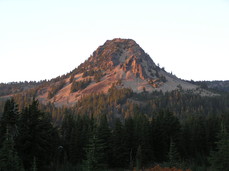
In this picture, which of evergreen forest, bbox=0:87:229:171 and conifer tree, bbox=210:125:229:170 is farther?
evergreen forest, bbox=0:87:229:171

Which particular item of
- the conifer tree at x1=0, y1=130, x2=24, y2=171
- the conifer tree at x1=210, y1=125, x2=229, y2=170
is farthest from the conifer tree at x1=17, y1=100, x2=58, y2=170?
the conifer tree at x1=210, y1=125, x2=229, y2=170

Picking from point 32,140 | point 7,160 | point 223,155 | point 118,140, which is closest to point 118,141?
point 118,140

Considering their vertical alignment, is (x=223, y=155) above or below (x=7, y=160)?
below

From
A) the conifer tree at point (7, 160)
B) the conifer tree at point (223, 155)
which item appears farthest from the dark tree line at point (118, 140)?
the conifer tree at point (7, 160)

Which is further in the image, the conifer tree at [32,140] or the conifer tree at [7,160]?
the conifer tree at [32,140]

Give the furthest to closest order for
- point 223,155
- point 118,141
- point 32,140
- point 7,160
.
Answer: point 118,141, point 32,140, point 223,155, point 7,160

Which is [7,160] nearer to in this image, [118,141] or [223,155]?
[223,155]

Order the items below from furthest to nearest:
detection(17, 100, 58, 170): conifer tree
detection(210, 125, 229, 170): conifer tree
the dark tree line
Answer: the dark tree line
detection(17, 100, 58, 170): conifer tree
detection(210, 125, 229, 170): conifer tree

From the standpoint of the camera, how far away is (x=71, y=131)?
83.4 m

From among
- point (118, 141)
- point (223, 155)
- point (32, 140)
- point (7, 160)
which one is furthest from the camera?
point (118, 141)

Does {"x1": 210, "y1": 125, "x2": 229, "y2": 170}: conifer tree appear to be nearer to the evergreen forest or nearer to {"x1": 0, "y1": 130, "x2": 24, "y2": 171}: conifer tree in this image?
the evergreen forest

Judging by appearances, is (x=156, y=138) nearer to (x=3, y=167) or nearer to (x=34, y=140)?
(x=34, y=140)

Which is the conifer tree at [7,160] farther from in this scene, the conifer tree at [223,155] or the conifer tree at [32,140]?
the conifer tree at [223,155]

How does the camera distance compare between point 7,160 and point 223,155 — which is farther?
point 223,155
